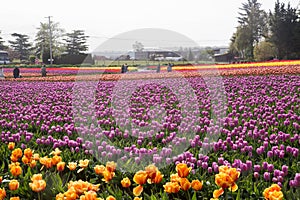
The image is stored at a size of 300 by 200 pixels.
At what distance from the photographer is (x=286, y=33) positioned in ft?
129

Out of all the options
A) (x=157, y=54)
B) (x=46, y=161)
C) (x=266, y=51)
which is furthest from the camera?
(x=157, y=54)

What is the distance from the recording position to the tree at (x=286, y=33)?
128 feet

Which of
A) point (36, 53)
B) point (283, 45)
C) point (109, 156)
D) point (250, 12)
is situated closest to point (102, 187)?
point (109, 156)

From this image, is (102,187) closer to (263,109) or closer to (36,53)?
(263,109)

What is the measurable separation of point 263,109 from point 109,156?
343cm

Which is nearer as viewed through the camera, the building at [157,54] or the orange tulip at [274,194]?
the orange tulip at [274,194]

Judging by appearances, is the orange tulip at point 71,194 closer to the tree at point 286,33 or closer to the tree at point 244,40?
the tree at point 286,33

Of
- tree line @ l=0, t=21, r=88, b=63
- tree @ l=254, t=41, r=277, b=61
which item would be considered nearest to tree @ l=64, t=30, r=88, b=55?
tree line @ l=0, t=21, r=88, b=63

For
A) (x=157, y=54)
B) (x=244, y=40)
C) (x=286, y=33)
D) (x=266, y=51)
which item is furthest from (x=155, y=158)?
(x=157, y=54)

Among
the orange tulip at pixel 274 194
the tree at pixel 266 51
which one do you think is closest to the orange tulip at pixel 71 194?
the orange tulip at pixel 274 194

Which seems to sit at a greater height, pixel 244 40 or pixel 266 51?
pixel 244 40

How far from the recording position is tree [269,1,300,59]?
3906 centimetres

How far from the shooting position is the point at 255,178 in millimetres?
3475

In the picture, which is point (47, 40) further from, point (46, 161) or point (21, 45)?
point (46, 161)
